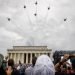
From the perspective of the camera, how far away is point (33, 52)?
6260 inches

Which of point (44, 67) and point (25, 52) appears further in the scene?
point (25, 52)

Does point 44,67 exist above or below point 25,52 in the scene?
below

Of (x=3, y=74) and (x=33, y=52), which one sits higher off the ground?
(x=33, y=52)

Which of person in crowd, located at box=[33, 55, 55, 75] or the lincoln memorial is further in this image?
the lincoln memorial

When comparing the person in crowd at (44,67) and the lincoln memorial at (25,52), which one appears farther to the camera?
the lincoln memorial at (25,52)

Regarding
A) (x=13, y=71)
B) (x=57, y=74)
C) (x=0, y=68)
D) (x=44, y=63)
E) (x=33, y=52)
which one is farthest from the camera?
(x=33, y=52)

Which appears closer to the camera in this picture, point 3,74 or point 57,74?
point 3,74

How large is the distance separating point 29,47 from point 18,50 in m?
5.75

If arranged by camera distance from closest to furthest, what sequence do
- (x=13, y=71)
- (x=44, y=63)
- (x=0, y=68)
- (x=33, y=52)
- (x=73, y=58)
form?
(x=44, y=63) < (x=73, y=58) < (x=0, y=68) < (x=13, y=71) < (x=33, y=52)

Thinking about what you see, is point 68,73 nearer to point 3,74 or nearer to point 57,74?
point 57,74

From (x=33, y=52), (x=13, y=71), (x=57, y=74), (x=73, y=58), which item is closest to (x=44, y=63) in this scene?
(x=73, y=58)

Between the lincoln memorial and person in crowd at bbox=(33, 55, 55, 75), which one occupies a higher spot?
the lincoln memorial

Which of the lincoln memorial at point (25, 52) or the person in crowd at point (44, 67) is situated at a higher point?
the lincoln memorial at point (25, 52)

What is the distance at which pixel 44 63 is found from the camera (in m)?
9.16
